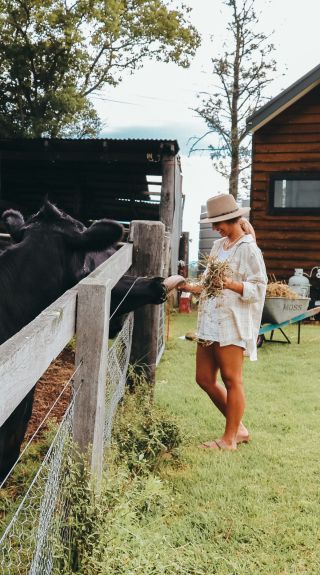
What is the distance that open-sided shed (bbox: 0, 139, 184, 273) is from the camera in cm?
1163

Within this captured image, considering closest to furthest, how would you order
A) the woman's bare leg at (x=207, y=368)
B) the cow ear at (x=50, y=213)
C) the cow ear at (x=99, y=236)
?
the cow ear at (x=99, y=236), the cow ear at (x=50, y=213), the woman's bare leg at (x=207, y=368)

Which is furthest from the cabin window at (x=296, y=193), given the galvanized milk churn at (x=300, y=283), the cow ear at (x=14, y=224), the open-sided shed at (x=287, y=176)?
the cow ear at (x=14, y=224)

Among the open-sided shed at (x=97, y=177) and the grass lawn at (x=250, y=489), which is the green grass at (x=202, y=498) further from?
the open-sided shed at (x=97, y=177)

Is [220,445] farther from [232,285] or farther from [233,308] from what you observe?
[232,285]

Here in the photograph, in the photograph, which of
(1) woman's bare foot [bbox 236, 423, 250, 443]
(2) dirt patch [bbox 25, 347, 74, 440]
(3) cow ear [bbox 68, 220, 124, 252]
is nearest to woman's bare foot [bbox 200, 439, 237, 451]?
(1) woman's bare foot [bbox 236, 423, 250, 443]

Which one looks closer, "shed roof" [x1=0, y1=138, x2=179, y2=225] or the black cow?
the black cow

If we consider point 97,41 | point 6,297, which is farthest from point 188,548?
point 97,41

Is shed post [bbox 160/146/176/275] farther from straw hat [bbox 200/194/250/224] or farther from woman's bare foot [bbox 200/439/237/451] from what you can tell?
woman's bare foot [bbox 200/439/237/451]

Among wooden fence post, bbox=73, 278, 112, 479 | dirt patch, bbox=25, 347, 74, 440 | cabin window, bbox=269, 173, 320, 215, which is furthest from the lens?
cabin window, bbox=269, 173, 320, 215

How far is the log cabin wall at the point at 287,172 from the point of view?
45.6ft

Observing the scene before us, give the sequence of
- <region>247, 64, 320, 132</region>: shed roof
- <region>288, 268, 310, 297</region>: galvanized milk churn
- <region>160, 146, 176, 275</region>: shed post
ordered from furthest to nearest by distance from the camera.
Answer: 1. <region>247, 64, 320, 132</region>: shed roof
2. <region>288, 268, 310, 297</region>: galvanized milk churn
3. <region>160, 146, 176, 275</region>: shed post

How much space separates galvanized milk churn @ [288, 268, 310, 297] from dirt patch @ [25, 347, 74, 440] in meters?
5.96

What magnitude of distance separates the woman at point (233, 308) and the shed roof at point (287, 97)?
9.97m

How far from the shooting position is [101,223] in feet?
10.5
